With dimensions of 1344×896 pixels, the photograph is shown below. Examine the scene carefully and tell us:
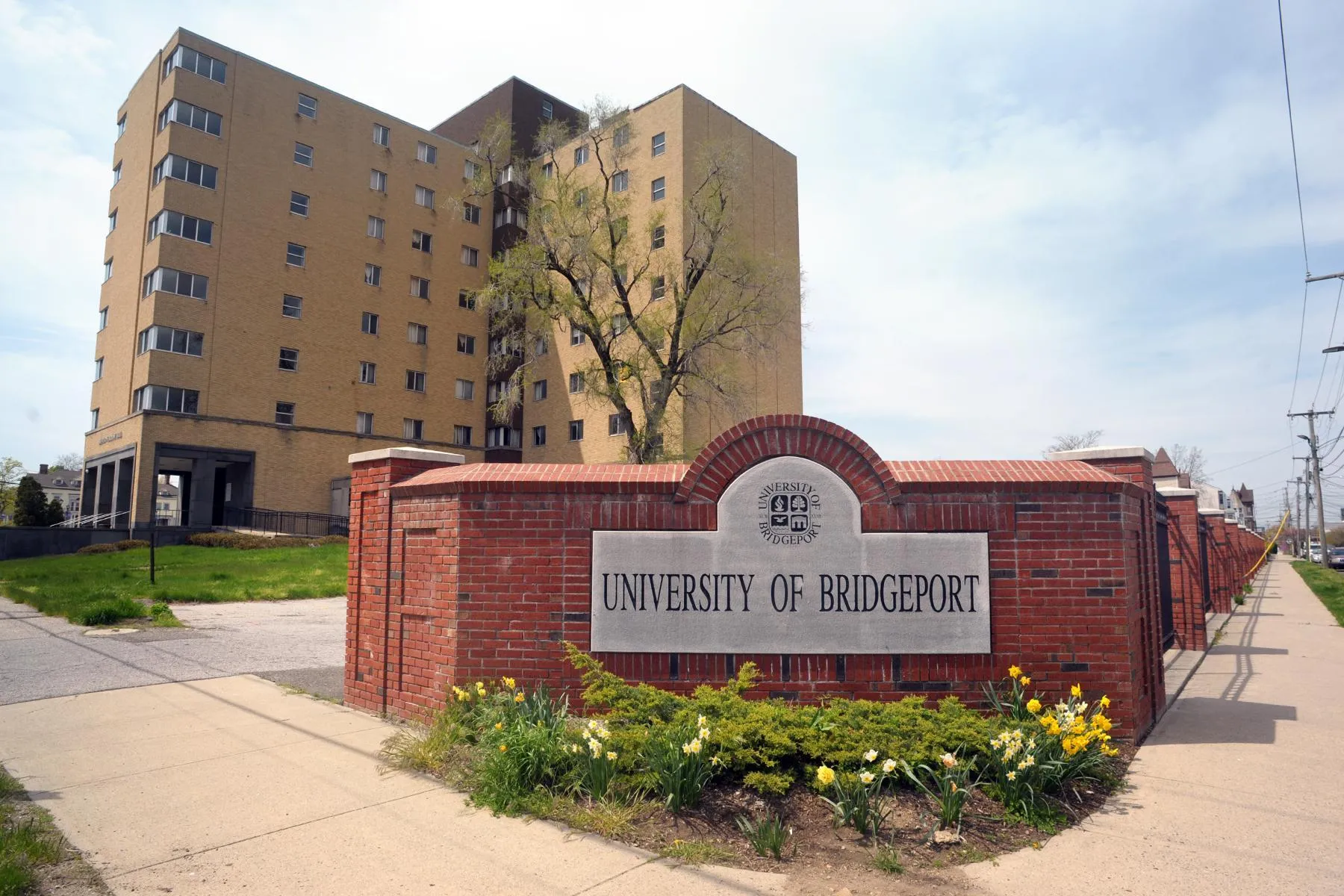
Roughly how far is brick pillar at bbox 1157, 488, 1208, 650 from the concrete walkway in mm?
10973

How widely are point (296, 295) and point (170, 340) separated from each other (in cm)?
606

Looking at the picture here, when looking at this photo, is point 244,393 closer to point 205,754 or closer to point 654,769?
point 205,754

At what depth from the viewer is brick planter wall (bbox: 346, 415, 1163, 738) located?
21.4 ft

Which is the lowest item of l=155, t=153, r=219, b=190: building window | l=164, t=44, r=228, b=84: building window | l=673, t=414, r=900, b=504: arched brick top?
l=673, t=414, r=900, b=504: arched brick top

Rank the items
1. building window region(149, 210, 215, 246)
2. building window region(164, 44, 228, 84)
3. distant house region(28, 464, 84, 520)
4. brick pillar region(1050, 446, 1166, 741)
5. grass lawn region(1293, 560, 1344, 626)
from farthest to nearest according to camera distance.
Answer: distant house region(28, 464, 84, 520), building window region(164, 44, 228, 84), building window region(149, 210, 215, 246), grass lawn region(1293, 560, 1344, 626), brick pillar region(1050, 446, 1166, 741)

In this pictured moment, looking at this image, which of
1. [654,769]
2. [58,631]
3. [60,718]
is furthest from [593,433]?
[654,769]

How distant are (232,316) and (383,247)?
8.90m

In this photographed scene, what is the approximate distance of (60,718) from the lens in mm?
7664

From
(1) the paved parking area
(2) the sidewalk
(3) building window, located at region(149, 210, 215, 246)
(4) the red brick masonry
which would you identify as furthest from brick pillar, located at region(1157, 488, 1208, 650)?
(3) building window, located at region(149, 210, 215, 246)

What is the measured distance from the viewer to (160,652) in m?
11.2

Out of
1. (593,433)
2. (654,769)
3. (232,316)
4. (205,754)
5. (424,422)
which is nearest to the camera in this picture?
(654,769)

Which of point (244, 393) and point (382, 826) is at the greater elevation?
point (244, 393)

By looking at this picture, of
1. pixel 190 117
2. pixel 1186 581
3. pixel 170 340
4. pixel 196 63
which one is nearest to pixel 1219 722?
pixel 1186 581

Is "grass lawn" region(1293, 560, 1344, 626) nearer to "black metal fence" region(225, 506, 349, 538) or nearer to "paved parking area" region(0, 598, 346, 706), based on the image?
"paved parking area" region(0, 598, 346, 706)
